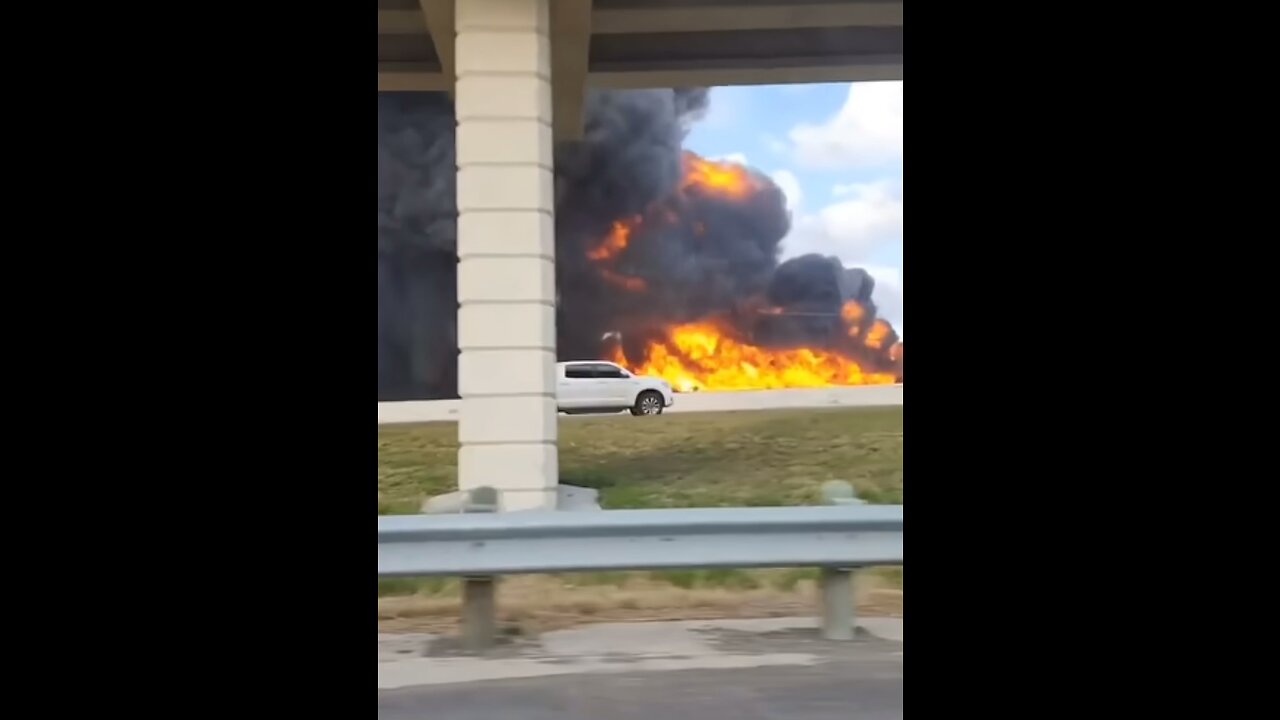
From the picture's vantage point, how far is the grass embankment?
379cm

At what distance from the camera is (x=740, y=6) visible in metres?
4.96

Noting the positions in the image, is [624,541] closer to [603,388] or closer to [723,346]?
[603,388]

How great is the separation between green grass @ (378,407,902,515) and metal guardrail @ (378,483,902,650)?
194 cm

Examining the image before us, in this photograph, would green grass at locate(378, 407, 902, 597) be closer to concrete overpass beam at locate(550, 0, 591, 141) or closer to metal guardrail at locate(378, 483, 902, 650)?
metal guardrail at locate(378, 483, 902, 650)

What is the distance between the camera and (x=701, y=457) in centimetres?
632

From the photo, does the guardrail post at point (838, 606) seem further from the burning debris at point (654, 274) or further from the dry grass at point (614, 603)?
the burning debris at point (654, 274)

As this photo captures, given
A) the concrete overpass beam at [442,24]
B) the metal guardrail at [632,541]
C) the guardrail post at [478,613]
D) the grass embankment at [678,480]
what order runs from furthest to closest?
the concrete overpass beam at [442,24], the grass embankment at [678,480], the guardrail post at [478,613], the metal guardrail at [632,541]

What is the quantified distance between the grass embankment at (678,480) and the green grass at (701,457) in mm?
11

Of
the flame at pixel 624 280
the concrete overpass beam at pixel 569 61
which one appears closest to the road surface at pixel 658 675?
the concrete overpass beam at pixel 569 61

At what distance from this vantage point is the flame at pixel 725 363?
22.6 ft

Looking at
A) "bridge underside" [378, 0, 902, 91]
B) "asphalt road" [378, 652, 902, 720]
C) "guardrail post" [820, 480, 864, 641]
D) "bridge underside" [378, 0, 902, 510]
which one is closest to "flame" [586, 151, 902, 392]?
"bridge underside" [378, 0, 902, 91]

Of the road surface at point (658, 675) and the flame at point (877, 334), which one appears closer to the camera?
the road surface at point (658, 675)

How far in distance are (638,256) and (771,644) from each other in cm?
418
